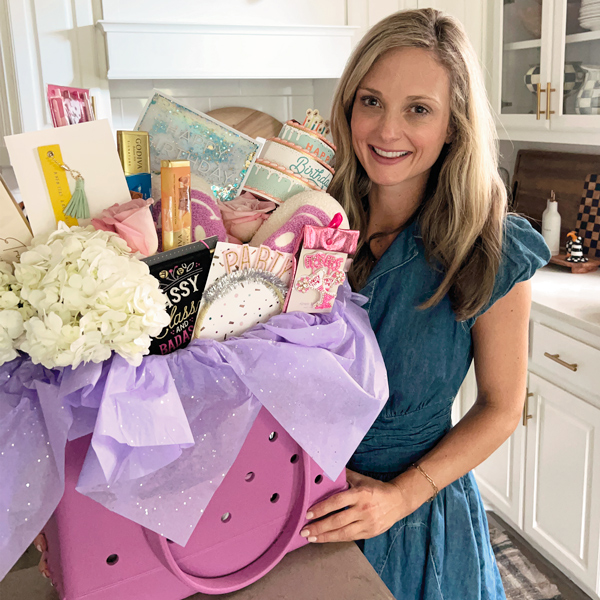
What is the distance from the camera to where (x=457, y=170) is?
0.92 metres

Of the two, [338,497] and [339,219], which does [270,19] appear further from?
[338,497]

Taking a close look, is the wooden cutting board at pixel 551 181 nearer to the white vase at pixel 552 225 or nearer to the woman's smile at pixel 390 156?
the white vase at pixel 552 225

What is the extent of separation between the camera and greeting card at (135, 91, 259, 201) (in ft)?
2.27

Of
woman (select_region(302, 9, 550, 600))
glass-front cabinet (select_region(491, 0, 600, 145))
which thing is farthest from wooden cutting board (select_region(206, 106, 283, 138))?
woman (select_region(302, 9, 550, 600))

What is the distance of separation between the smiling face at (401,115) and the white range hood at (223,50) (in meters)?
1.26

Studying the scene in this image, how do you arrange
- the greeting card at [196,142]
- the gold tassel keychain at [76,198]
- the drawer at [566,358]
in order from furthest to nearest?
the drawer at [566,358]
the greeting card at [196,142]
the gold tassel keychain at [76,198]

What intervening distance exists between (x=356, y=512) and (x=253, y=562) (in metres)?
0.13

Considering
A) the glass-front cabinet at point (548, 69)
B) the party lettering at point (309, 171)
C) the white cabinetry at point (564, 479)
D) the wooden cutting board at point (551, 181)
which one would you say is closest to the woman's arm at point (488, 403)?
the party lettering at point (309, 171)

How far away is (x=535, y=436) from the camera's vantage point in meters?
1.90

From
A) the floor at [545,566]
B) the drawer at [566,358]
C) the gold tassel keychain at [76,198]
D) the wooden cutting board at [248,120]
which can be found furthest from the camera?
the wooden cutting board at [248,120]

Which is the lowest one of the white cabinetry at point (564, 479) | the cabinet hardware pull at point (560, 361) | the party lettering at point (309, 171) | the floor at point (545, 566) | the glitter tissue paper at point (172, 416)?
the floor at point (545, 566)

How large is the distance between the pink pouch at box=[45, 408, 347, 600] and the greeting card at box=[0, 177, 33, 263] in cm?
17

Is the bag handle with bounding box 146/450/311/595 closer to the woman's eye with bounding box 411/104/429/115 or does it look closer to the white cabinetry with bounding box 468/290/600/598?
the woman's eye with bounding box 411/104/429/115

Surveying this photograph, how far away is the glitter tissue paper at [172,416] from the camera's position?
473mm
